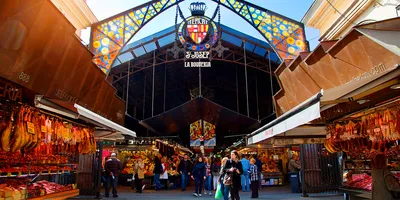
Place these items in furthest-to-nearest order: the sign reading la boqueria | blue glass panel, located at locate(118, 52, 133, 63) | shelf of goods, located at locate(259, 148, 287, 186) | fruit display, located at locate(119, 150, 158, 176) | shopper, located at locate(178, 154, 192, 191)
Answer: blue glass panel, located at locate(118, 52, 133, 63) < fruit display, located at locate(119, 150, 158, 176) < shelf of goods, located at locate(259, 148, 287, 186) < shopper, located at locate(178, 154, 192, 191) < the sign reading la boqueria

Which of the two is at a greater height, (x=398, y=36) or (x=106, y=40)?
(x=106, y=40)

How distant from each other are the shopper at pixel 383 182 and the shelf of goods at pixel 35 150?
624 centimetres

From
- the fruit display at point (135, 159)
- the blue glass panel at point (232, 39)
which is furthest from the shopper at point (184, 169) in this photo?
the blue glass panel at point (232, 39)

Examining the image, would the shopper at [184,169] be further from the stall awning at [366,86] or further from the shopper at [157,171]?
the stall awning at [366,86]

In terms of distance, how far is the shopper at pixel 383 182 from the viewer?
5.70 metres

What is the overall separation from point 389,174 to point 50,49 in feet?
22.3

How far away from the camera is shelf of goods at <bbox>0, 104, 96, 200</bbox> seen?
15.3 ft

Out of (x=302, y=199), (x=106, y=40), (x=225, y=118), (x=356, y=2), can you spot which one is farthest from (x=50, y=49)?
(x=225, y=118)

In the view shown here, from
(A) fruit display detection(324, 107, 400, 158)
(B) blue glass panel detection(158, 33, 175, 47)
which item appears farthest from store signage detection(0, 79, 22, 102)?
(B) blue glass panel detection(158, 33, 175, 47)

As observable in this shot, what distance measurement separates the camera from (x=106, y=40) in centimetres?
1116

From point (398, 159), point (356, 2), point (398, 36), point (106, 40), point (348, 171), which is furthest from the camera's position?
point (106, 40)

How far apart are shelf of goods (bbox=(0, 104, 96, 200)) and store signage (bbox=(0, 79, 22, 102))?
15cm

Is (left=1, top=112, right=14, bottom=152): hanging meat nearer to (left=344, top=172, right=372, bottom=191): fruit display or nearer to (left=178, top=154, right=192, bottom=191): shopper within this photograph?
(left=344, top=172, right=372, bottom=191): fruit display

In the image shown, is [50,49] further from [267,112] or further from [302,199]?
[267,112]
